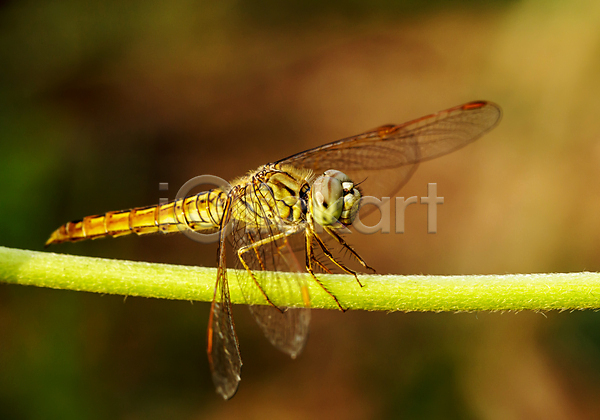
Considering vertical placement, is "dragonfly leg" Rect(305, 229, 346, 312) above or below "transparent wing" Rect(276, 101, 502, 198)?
below

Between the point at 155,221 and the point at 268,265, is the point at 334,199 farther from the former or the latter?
the point at 155,221

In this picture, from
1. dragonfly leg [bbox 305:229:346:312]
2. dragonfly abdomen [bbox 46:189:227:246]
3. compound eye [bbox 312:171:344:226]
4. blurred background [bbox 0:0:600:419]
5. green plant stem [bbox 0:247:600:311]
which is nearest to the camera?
green plant stem [bbox 0:247:600:311]

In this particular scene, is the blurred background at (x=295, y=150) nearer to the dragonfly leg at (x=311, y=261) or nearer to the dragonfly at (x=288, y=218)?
the dragonfly at (x=288, y=218)

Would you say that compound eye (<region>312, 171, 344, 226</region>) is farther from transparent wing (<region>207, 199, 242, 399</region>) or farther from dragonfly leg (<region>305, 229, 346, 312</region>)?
transparent wing (<region>207, 199, 242, 399</region>)

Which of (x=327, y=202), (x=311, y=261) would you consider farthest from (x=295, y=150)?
(x=311, y=261)

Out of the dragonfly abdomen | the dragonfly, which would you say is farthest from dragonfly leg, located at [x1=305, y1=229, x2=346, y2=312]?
the dragonfly abdomen

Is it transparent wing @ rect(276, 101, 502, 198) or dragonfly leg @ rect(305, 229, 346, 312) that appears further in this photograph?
transparent wing @ rect(276, 101, 502, 198)
